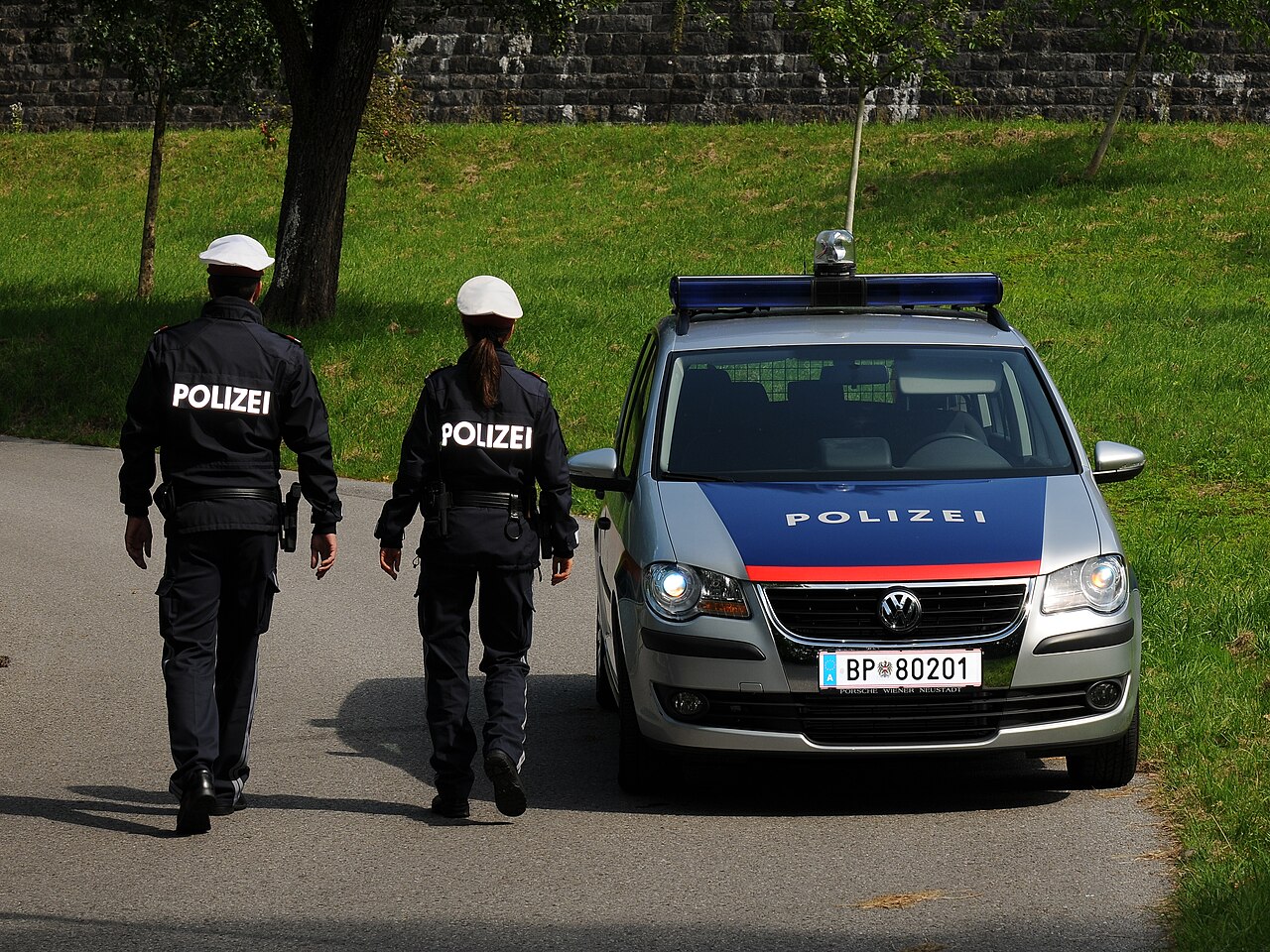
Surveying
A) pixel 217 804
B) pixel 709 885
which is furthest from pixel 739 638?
pixel 217 804

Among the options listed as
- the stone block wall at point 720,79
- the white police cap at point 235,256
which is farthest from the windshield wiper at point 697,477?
the stone block wall at point 720,79

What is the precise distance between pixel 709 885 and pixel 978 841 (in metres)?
1.01

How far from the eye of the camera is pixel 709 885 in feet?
17.7

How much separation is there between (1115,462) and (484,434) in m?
2.44

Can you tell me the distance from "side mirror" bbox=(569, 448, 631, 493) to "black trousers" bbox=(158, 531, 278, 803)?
48.7 inches

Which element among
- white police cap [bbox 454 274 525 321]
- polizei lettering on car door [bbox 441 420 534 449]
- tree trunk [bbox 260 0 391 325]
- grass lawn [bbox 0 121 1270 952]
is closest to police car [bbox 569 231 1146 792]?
polizei lettering on car door [bbox 441 420 534 449]

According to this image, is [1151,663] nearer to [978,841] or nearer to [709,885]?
[978,841]

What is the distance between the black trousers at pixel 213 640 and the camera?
19.9ft

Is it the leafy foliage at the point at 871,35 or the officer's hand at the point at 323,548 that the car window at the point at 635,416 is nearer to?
the officer's hand at the point at 323,548

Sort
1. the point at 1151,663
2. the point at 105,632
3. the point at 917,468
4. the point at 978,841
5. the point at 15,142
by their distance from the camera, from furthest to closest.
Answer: the point at 15,142
the point at 105,632
the point at 1151,663
the point at 917,468
the point at 978,841

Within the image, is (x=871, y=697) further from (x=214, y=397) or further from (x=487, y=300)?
(x=214, y=397)

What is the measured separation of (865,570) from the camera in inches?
236

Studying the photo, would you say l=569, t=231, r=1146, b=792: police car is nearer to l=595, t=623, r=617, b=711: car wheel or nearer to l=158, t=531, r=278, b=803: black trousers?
l=595, t=623, r=617, b=711: car wheel

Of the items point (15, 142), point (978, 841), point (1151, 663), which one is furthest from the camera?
point (15, 142)
